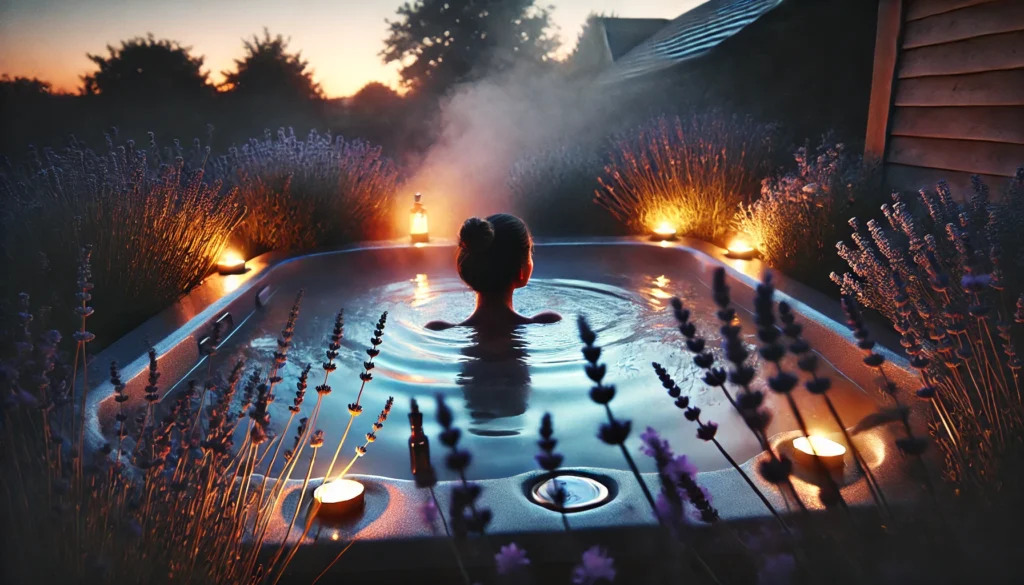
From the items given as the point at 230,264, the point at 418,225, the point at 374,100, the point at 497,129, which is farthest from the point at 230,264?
the point at 374,100

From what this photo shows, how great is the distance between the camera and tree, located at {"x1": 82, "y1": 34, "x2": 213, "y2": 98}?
13062 millimetres

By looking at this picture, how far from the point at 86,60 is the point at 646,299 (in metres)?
12.1

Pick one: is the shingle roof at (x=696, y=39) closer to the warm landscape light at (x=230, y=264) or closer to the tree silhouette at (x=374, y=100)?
the warm landscape light at (x=230, y=264)

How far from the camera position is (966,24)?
4934mm

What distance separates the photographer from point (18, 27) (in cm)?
327

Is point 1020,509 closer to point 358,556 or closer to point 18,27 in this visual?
point 358,556

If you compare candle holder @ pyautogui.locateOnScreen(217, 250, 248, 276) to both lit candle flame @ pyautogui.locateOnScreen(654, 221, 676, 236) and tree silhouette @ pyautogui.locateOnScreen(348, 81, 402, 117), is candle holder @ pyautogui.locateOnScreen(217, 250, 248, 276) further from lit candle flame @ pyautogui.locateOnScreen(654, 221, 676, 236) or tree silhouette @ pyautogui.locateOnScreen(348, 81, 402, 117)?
tree silhouette @ pyautogui.locateOnScreen(348, 81, 402, 117)

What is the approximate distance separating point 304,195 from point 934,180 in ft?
16.7

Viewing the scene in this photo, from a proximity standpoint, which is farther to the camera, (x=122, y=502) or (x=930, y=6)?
(x=930, y=6)

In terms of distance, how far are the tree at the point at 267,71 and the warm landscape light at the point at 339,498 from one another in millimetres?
15681

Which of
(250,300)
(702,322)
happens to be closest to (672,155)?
(702,322)

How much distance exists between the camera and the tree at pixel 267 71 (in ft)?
51.9

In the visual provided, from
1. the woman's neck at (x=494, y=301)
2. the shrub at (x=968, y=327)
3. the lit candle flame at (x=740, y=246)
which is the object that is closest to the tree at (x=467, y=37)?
the lit candle flame at (x=740, y=246)

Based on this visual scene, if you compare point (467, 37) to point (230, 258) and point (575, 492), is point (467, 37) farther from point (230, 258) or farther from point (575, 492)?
point (575, 492)
